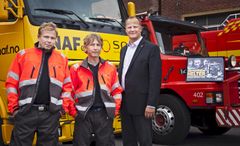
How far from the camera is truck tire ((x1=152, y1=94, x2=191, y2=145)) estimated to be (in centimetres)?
721

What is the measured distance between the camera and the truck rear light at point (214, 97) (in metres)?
6.96

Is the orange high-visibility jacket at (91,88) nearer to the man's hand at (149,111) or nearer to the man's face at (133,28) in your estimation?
the man's hand at (149,111)

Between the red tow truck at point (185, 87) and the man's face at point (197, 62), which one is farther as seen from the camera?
the man's face at point (197, 62)

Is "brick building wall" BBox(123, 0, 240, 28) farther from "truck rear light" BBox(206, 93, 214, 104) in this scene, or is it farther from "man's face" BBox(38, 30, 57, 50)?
"man's face" BBox(38, 30, 57, 50)

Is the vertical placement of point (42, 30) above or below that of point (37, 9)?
below

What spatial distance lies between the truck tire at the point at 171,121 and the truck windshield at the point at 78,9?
1.75 meters

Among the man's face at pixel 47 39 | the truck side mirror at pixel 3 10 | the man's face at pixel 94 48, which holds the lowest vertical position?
the man's face at pixel 94 48

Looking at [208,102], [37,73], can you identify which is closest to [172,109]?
[208,102]

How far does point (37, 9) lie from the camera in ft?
18.7

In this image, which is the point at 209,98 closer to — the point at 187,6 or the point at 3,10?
the point at 3,10

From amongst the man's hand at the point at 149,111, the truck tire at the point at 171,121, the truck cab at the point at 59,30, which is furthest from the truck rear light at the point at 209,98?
the man's hand at the point at 149,111

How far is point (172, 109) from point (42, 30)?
3.61 m

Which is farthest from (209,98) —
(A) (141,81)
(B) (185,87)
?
(A) (141,81)

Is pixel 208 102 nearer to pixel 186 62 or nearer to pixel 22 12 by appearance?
pixel 186 62
